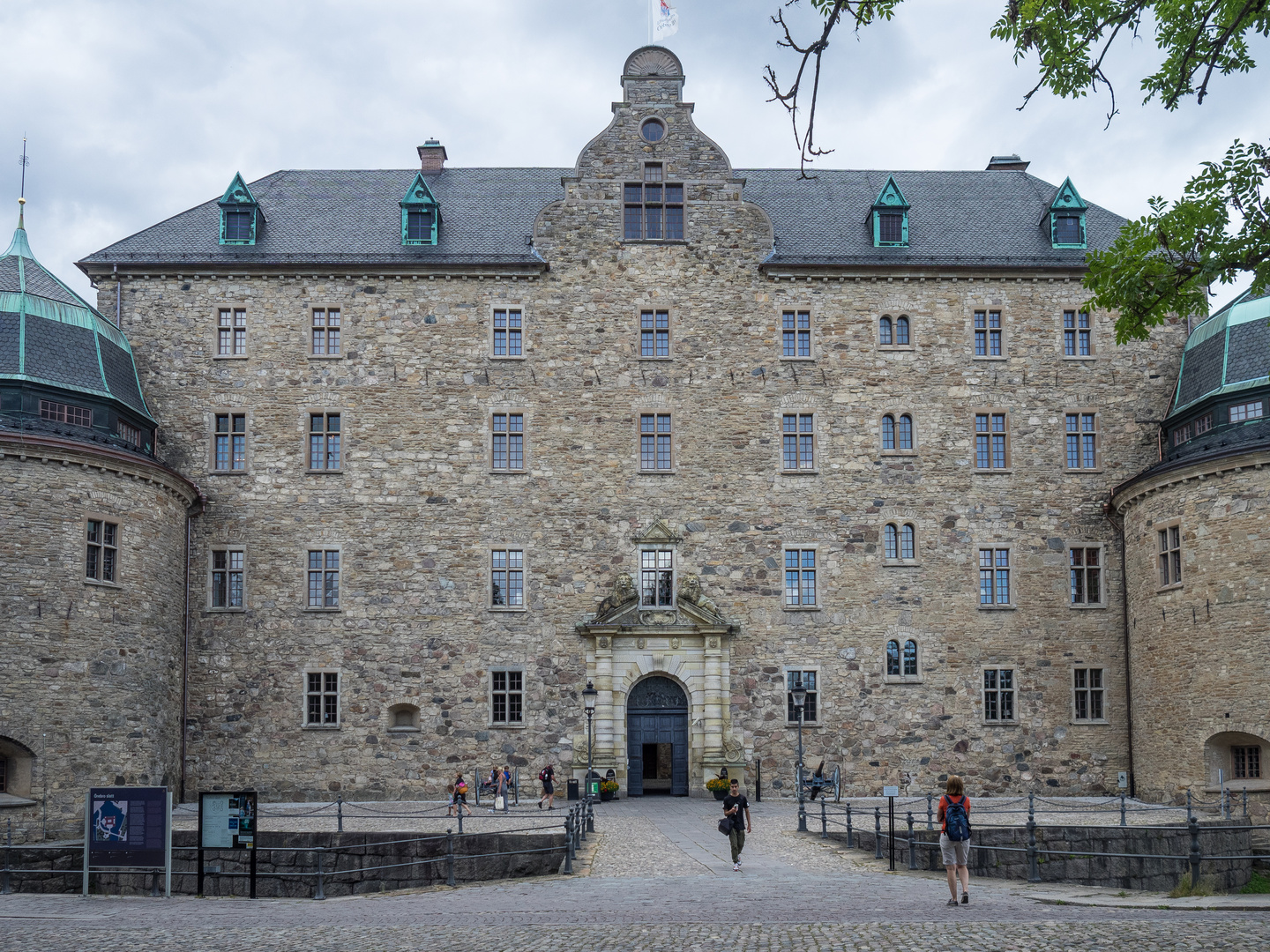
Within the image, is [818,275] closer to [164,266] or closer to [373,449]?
[373,449]

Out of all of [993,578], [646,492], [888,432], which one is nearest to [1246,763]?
[993,578]

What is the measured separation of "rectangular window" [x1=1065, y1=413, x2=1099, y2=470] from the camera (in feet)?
110

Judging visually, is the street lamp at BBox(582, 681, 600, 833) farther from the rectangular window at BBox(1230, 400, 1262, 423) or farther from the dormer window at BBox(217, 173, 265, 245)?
the rectangular window at BBox(1230, 400, 1262, 423)

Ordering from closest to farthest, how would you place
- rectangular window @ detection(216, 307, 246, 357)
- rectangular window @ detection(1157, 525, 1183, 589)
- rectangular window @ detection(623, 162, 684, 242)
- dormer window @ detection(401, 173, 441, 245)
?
rectangular window @ detection(1157, 525, 1183, 589) → rectangular window @ detection(216, 307, 246, 357) → rectangular window @ detection(623, 162, 684, 242) → dormer window @ detection(401, 173, 441, 245)

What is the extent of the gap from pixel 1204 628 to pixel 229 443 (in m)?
23.5

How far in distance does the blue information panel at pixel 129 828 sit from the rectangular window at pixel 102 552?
10495 millimetres

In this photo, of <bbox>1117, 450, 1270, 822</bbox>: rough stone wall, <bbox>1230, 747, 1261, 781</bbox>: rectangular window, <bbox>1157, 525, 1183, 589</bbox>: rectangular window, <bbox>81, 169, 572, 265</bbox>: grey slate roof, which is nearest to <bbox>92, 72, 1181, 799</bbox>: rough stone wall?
<bbox>81, 169, 572, 265</bbox>: grey slate roof

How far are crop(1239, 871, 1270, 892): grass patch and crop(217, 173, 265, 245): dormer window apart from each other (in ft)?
90.2

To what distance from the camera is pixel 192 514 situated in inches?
1273

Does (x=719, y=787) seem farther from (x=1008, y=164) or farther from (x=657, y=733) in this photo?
(x=1008, y=164)

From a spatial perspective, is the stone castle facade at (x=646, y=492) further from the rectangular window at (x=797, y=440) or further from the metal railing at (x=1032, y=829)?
the metal railing at (x=1032, y=829)

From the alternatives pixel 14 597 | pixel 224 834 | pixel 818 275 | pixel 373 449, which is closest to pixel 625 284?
pixel 818 275

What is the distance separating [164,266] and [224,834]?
19194 mm

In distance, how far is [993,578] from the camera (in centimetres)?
3297
